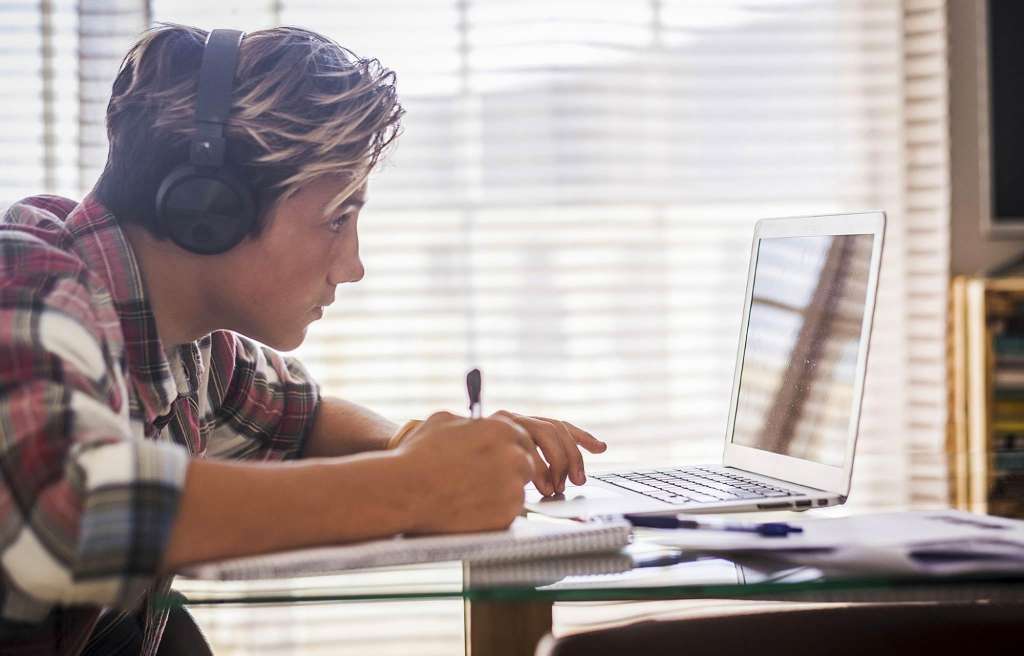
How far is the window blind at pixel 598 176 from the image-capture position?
240 cm

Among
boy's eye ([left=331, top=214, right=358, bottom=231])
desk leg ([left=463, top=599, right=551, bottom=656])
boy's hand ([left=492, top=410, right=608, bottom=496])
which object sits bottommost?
desk leg ([left=463, top=599, right=551, bottom=656])

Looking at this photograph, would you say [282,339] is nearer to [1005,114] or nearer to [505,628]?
[505,628]

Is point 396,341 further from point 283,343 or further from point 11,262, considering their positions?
point 11,262

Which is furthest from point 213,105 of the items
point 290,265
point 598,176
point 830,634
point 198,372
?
point 598,176

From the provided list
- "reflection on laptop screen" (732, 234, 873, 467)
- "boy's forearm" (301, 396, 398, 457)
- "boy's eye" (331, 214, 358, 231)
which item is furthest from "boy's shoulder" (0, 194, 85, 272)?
"reflection on laptop screen" (732, 234, 873, 467)

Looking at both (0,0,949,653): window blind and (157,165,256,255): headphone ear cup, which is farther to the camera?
(0,0,949,653): window blind

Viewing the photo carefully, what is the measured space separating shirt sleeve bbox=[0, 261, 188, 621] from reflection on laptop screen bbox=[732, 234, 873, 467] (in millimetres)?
612

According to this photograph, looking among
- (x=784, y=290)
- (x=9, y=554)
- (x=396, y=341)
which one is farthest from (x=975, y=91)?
(x=9, y=554)

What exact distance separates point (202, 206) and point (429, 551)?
0.40 metres

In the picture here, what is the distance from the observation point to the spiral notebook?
0.60m

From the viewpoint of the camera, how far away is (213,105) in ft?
2.77

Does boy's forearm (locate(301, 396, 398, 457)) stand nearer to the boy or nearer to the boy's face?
the boy

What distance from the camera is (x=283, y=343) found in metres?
0.98

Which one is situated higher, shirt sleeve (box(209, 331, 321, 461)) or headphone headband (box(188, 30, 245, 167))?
headphone headband (box(188, 30, 245, 167))
